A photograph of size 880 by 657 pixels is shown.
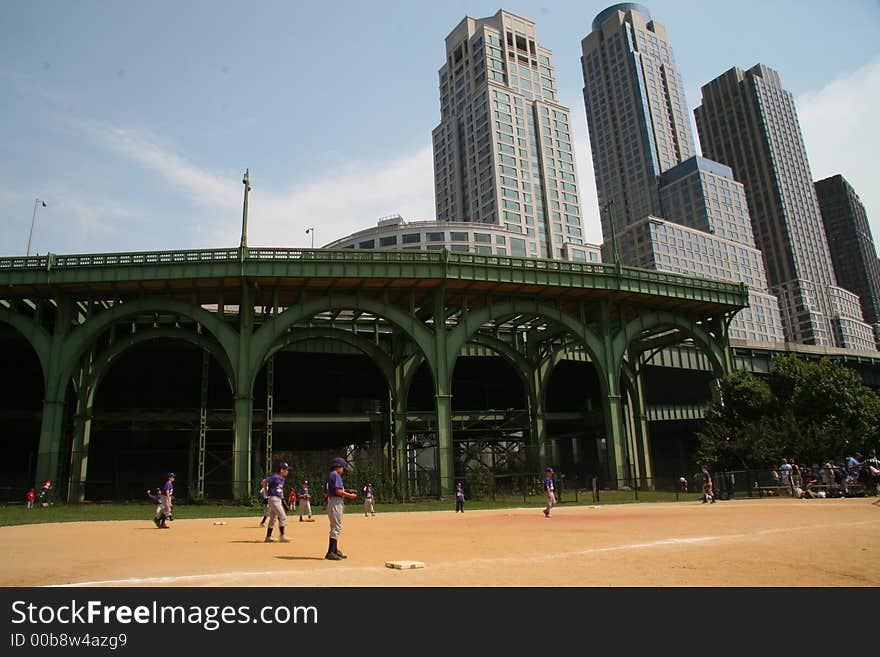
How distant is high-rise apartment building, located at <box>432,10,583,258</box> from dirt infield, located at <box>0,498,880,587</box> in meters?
130

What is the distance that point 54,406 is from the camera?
42.5 metres

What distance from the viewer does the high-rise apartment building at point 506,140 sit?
150m

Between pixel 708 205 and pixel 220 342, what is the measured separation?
163 meters

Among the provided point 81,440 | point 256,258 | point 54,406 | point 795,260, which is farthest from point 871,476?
point 795,260

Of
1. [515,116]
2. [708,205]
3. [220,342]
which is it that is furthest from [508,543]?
[708,205]

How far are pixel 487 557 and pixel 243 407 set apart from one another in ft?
112

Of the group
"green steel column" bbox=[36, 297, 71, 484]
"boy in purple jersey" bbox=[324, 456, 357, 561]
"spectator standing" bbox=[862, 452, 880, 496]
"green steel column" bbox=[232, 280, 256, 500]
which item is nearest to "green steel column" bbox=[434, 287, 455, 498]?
"green steel column" bbox=[232, 280, 256, 500]

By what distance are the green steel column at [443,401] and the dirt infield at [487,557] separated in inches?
985

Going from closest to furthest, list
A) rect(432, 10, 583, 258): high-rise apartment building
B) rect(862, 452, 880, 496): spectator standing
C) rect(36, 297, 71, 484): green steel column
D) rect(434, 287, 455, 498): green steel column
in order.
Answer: rect(862, 452, 880, 496): spectator standing, rect(36, 297, 71, 484): green steel column, rect(434, 287, 455, 498): green steel column, rect(432, 10, 583, 258): high-rise apartment building

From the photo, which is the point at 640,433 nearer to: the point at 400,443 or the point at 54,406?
the point at 400,443

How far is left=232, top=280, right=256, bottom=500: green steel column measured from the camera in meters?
41.0

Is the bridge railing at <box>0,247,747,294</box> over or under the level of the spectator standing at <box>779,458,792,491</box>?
over

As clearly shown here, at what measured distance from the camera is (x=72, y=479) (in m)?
43.1

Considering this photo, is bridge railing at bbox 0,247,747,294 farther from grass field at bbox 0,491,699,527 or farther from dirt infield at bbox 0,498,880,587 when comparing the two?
dirt infield at bbox 0,498,880,587
